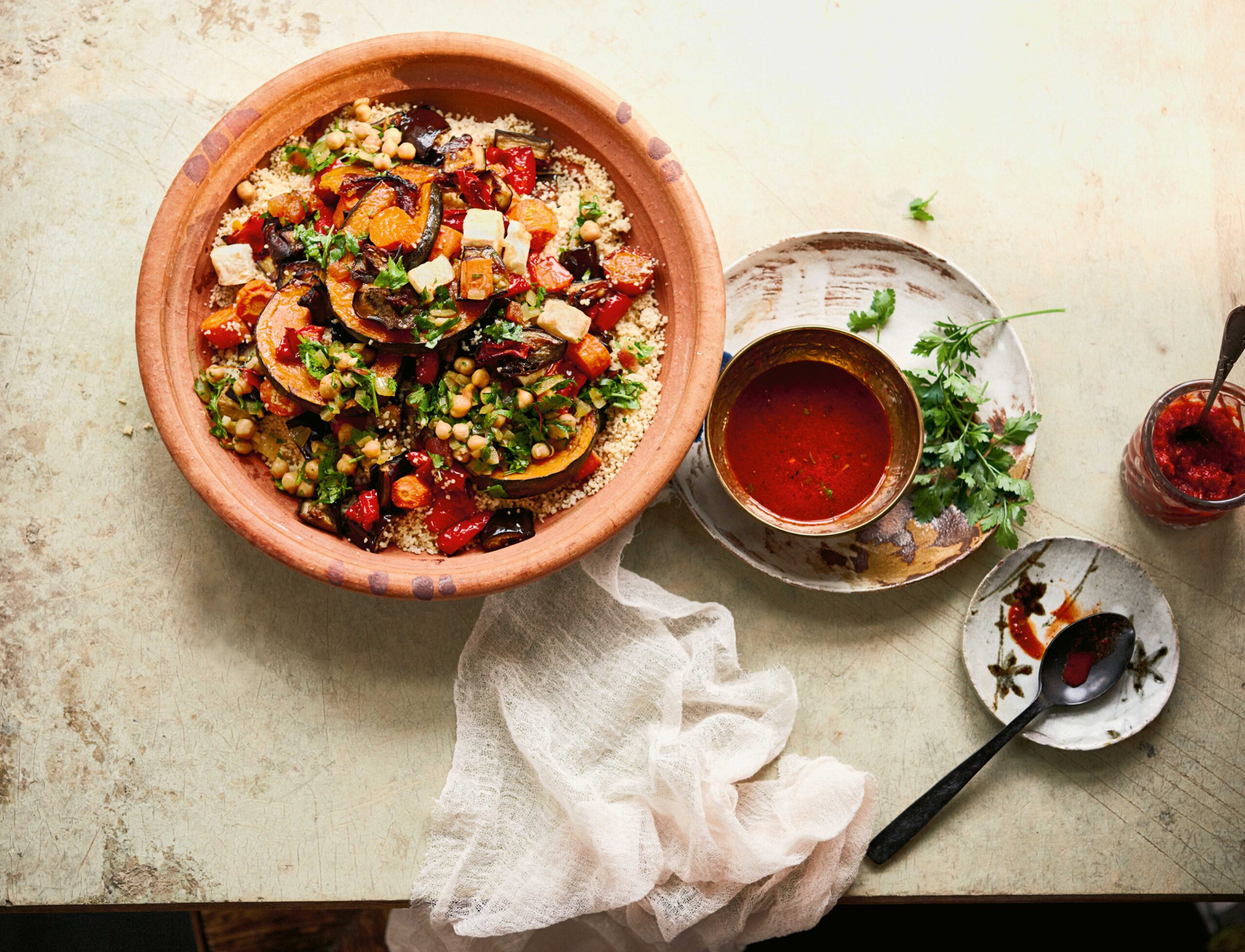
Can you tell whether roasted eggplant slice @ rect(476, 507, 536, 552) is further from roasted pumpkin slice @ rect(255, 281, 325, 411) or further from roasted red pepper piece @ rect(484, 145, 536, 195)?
roasted red pepper piece @ rect(484, 145, 536, 195)

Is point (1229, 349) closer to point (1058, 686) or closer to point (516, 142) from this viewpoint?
point (1058, 686)

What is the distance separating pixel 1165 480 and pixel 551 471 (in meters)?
1.74

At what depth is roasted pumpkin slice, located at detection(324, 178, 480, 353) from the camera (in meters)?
2.10

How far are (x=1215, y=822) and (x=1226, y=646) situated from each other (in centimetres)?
53

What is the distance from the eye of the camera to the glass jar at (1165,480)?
248cm

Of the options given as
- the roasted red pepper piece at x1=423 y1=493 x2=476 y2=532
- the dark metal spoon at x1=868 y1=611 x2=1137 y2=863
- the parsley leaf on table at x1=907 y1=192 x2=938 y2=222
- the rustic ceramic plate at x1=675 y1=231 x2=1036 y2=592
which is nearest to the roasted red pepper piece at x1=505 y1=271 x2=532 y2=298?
the roasted red pepper piece at x1=423 y1=493 x2=476 y2=532

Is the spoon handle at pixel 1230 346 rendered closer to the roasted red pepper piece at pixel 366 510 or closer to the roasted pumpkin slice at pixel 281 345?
the roasted red pepper piece at pixel 366 510

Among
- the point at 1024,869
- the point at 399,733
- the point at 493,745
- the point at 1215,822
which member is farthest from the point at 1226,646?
the point at 399,733

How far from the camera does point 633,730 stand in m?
2.58

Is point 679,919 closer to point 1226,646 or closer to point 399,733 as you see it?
point 399,733

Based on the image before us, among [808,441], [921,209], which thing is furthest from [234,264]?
[921,209]

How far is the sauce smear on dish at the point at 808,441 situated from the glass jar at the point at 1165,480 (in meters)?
0.76

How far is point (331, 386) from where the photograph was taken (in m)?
2.08

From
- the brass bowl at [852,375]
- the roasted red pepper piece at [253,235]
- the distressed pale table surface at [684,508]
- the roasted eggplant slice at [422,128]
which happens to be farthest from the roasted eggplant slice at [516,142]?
the brass bowl at [852,375]
